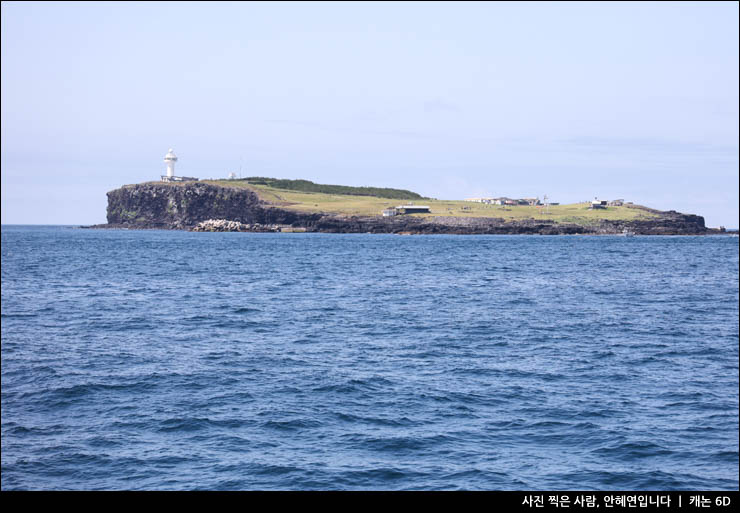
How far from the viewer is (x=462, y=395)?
26438 mm

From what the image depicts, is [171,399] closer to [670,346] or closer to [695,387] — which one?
[695,387]

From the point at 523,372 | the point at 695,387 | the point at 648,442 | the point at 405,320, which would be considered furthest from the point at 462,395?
the point at 405,320

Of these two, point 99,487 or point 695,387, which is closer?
point 99,487

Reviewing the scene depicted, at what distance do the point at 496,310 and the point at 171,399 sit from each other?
3088cm

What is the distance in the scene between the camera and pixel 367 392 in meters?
26.7

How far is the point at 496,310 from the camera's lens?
51.7m

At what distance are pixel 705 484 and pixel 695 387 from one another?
34.6 ft

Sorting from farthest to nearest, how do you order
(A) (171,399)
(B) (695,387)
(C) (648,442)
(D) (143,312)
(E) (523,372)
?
(D) (143,312)
(E) (523,372)
(B) (695,387)
(A) (171,399)
(C) (648,442)

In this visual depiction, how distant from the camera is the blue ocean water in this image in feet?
63.0

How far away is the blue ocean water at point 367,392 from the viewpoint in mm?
19188

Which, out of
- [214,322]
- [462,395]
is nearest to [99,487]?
[462,395]

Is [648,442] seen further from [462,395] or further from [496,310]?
[496,310]
